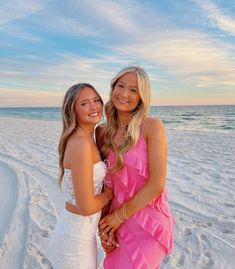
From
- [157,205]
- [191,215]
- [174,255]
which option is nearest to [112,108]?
[157,205]

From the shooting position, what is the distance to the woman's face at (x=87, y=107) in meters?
2.29

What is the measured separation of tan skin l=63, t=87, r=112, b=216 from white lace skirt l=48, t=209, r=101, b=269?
70mm

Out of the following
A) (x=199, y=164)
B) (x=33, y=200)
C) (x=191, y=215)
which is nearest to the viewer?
(x=191, y=215)

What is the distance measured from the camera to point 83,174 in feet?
6.79

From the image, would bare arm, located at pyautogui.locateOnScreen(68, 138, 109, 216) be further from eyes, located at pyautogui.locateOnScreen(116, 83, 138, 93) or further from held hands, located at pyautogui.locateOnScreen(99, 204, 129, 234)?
eyes, located at pyautogui.locateOnScreen(116, 83, 138, 93)

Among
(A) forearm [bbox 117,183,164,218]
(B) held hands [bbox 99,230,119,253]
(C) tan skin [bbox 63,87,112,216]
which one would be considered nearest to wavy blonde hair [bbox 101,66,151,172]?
(C) tan skin [bbox 63,87,112,216]

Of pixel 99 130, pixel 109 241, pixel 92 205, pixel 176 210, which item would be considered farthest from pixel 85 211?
pixel 176 210

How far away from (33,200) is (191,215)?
245cm

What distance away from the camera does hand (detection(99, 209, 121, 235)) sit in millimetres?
2270

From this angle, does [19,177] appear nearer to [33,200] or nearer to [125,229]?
[33,200]

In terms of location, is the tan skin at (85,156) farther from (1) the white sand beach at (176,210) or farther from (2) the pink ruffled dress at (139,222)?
(1) the white sand beach at (176,210)

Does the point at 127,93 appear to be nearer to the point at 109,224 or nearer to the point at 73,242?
the point at 109,224

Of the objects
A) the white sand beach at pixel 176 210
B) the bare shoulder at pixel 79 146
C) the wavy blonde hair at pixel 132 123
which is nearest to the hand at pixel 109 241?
the wavy blonde hair at pixel 132 123

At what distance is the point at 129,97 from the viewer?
89.4 inches
